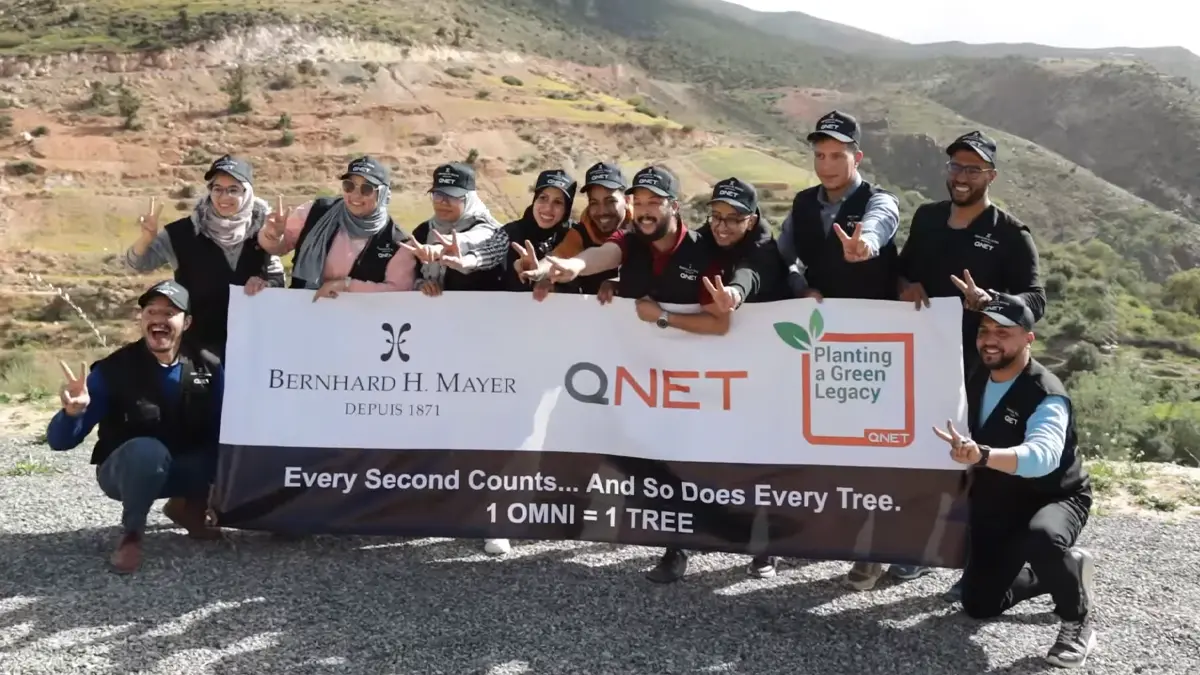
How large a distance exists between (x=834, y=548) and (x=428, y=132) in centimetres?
6139

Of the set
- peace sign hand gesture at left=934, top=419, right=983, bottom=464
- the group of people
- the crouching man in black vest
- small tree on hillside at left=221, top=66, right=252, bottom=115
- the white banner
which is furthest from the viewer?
small tree on hillside at left=221, top=66, right=252, bottom=115

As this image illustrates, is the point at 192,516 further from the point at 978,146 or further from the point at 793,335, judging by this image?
the point at 978,146

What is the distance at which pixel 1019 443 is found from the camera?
15.5 ft

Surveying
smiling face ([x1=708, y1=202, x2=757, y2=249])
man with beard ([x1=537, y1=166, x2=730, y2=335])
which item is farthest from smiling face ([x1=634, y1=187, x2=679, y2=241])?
smiling face ([x1=708, y1=202, x2=757, y2=249])

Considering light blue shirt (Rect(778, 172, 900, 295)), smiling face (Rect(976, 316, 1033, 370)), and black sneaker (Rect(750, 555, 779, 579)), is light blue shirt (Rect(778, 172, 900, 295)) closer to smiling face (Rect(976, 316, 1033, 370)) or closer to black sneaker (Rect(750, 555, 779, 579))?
smiling face (Rect(976, 316, 1033, 370))

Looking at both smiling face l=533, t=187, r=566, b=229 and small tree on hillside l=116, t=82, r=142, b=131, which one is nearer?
smiling face l=533, t=187, r=566, b=229

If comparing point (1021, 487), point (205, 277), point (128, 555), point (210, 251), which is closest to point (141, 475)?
point (128, 555)

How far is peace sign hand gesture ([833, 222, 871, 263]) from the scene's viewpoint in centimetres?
498

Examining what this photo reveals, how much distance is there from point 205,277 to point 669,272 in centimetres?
277

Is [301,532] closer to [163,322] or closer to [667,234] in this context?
[163,322]

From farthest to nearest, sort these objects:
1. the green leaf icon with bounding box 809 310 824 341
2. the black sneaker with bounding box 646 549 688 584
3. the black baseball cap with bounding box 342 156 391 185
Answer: the black baseball cap with bounding box 342 156 391 185 < the black sneaker with bounding box 646 549 688 584 < the green leaf icon with bounding box 809 310 824 341

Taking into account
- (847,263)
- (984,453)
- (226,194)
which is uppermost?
(226,194)

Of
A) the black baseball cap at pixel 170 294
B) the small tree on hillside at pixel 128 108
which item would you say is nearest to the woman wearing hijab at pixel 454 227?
the black baseball cap at pixel 170 294

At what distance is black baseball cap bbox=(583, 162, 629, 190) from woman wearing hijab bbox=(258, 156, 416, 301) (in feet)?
3.79
